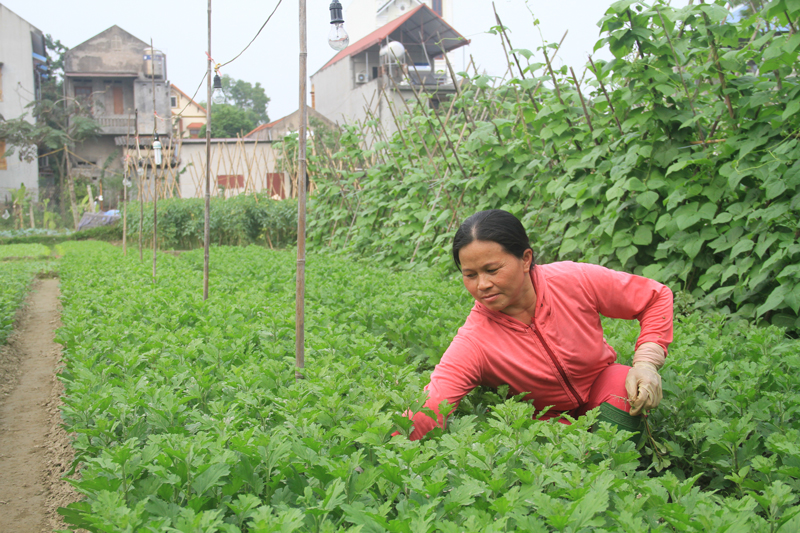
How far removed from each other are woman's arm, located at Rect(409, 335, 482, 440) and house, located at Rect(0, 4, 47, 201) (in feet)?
104

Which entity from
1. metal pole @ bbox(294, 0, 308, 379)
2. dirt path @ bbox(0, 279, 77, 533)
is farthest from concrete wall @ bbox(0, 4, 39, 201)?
metal pole @ bbox(294, 0, 308, 379)

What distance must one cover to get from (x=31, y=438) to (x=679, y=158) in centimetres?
530

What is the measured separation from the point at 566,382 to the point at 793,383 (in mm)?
997

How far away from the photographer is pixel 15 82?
97.0ft

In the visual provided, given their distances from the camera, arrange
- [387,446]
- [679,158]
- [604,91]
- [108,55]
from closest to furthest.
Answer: [387,446], [679,158], [604,91], [108,55]

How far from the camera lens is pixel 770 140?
14.8 ft

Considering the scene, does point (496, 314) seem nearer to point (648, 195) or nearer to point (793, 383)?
point (793, 383)

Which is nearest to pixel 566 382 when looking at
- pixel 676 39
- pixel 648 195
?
pixel 648 195

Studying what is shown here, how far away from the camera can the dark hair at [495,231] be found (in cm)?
253

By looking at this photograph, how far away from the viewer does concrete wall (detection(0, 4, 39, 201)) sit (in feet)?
94.9

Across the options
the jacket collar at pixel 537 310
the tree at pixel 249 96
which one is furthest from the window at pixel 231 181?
the tree at pixel 249 96

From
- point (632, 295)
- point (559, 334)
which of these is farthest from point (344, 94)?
point (559, 334)

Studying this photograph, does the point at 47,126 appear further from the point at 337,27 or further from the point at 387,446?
the point at 387,446

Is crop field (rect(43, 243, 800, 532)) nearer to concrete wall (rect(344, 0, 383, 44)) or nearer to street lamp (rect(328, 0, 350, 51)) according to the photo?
street lamp (rect(328, 0, 350, 51))
